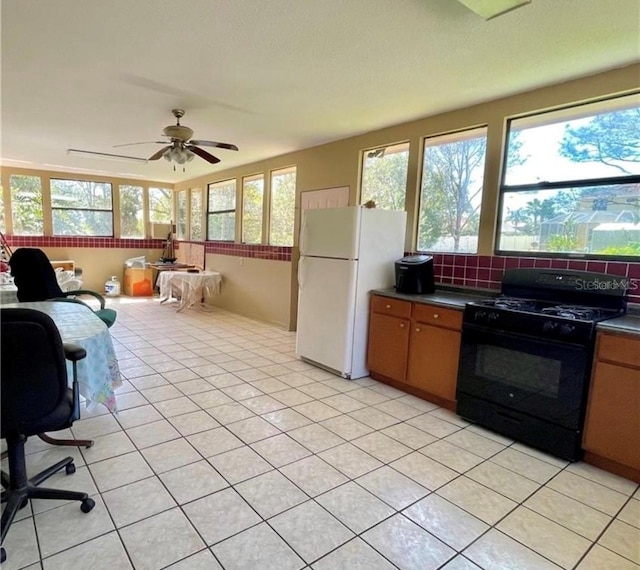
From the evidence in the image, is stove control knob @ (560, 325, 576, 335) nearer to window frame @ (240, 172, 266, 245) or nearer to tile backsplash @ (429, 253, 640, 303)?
tile backsplash @ (429, 253, 640, 303)

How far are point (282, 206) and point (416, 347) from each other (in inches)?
131

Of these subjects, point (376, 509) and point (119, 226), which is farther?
point (119, 226)

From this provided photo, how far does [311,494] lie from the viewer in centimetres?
188

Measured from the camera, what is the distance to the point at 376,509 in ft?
5.90

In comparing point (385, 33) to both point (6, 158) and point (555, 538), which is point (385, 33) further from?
point (6, 158)

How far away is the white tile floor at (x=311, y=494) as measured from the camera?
1.52m

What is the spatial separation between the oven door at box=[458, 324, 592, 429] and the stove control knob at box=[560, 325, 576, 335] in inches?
2.8

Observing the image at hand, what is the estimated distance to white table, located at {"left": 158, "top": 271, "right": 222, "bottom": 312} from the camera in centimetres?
630

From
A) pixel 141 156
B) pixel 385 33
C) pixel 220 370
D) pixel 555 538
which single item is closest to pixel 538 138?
pixel 385 33

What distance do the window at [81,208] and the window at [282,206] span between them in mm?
4325

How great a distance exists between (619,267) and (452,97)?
179 centimetres

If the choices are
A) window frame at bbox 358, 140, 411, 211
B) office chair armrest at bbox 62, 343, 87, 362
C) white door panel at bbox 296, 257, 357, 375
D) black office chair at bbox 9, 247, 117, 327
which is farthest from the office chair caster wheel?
window frame at bbox 358, 140, 411, 211

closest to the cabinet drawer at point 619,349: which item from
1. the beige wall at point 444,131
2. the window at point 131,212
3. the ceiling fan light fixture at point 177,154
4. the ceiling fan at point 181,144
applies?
the beige wall at point 444,131

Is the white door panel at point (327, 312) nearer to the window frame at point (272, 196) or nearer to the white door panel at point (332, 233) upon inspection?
the white door panel at point (332, 233)
